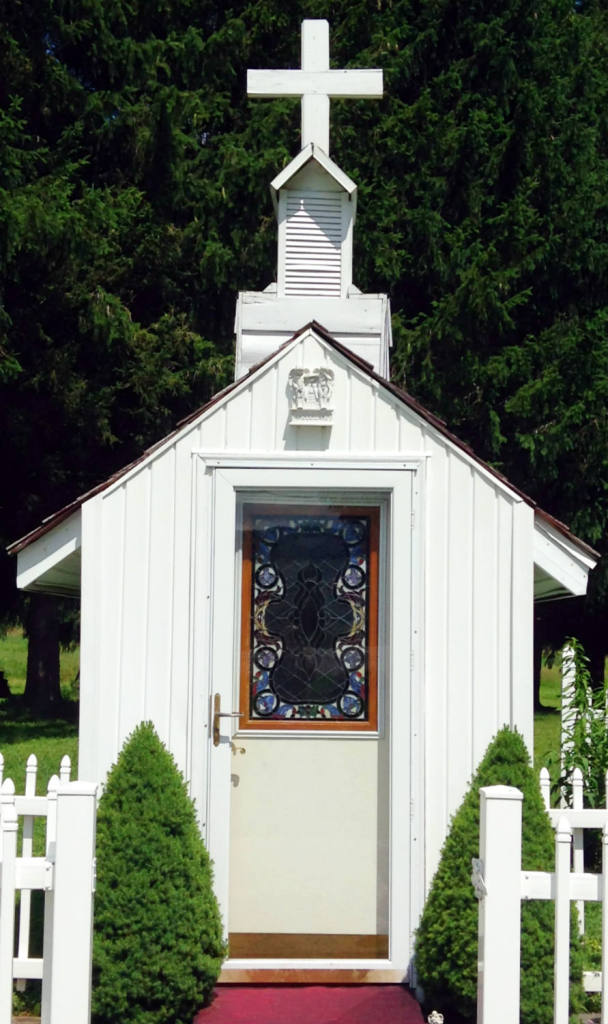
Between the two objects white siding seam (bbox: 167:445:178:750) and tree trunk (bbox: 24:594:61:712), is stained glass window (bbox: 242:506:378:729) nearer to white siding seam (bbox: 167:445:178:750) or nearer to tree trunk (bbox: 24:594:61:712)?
white siding seam (bbox: 167:445:178:750)

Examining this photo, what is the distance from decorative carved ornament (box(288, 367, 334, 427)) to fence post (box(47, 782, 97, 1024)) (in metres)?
2.46

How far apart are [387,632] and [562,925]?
2467 millimetres

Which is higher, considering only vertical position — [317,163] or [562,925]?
[317,163]

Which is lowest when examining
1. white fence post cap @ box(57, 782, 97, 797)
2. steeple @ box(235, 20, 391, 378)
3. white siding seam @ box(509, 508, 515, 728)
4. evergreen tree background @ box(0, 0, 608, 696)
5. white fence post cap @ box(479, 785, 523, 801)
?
white fence post cap @ box(57, 782, 97, 797)

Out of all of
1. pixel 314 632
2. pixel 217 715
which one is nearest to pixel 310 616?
pixel 314 632

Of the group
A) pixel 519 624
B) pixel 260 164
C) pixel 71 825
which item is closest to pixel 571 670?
pixel 519 624

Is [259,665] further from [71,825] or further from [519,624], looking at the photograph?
[71,825]

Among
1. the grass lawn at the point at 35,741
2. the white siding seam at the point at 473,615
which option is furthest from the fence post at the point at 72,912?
the grass lawn at the point at 35,741

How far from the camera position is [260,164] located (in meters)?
16.7

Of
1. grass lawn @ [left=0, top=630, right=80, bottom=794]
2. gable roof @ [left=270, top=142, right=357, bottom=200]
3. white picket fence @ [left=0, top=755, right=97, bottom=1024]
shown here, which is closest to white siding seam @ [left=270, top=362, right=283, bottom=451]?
gable roof @ [left=270, top=142, right=357, bottom=200]

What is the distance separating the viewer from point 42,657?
1917 centimetres

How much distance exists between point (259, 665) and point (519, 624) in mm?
1233

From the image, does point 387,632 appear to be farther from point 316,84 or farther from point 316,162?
point 316,84

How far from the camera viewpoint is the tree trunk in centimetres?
1875
